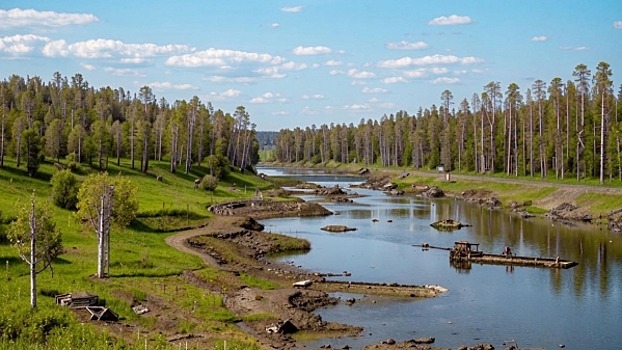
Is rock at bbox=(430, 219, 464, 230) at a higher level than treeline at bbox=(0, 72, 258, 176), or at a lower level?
lower

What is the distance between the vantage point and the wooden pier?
76062 mm

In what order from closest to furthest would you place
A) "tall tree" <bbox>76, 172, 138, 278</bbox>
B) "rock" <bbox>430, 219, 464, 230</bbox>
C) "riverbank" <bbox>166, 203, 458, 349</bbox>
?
"riverbank" <bbox>166, 203, 458, 349</bbox>, "tall tree" <bbox>76, 172, 138, 278</bbox>, "rock" <bbox>430, 219, 464, 230</bbox>

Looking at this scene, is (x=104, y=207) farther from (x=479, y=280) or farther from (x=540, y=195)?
(x=540, y=195)

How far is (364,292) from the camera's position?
63469 millimetres

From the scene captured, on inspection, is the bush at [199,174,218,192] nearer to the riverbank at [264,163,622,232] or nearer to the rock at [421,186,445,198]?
the riverbank at [264,163,622,232]

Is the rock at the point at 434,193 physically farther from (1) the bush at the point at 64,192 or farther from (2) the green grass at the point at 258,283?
(2) the green grass at the point at 258,283

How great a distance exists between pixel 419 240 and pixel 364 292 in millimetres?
34032

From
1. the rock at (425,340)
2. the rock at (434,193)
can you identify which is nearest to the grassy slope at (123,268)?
the rock at (425,340)

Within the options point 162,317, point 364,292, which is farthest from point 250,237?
point 162,317

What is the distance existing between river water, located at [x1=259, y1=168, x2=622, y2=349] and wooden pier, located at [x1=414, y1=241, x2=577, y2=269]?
145 centimetres

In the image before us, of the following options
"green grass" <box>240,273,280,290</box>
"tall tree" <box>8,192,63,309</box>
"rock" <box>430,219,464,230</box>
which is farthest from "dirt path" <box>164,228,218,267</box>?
"rock" <box>430,219,464,230</box>

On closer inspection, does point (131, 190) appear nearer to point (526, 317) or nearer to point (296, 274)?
point (296, 274)

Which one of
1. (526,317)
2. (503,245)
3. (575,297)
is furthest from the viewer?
(503,245)

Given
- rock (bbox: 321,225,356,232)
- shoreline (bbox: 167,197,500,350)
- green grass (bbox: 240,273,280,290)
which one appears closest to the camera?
shoreline (bbox: 167,197,500,350)
